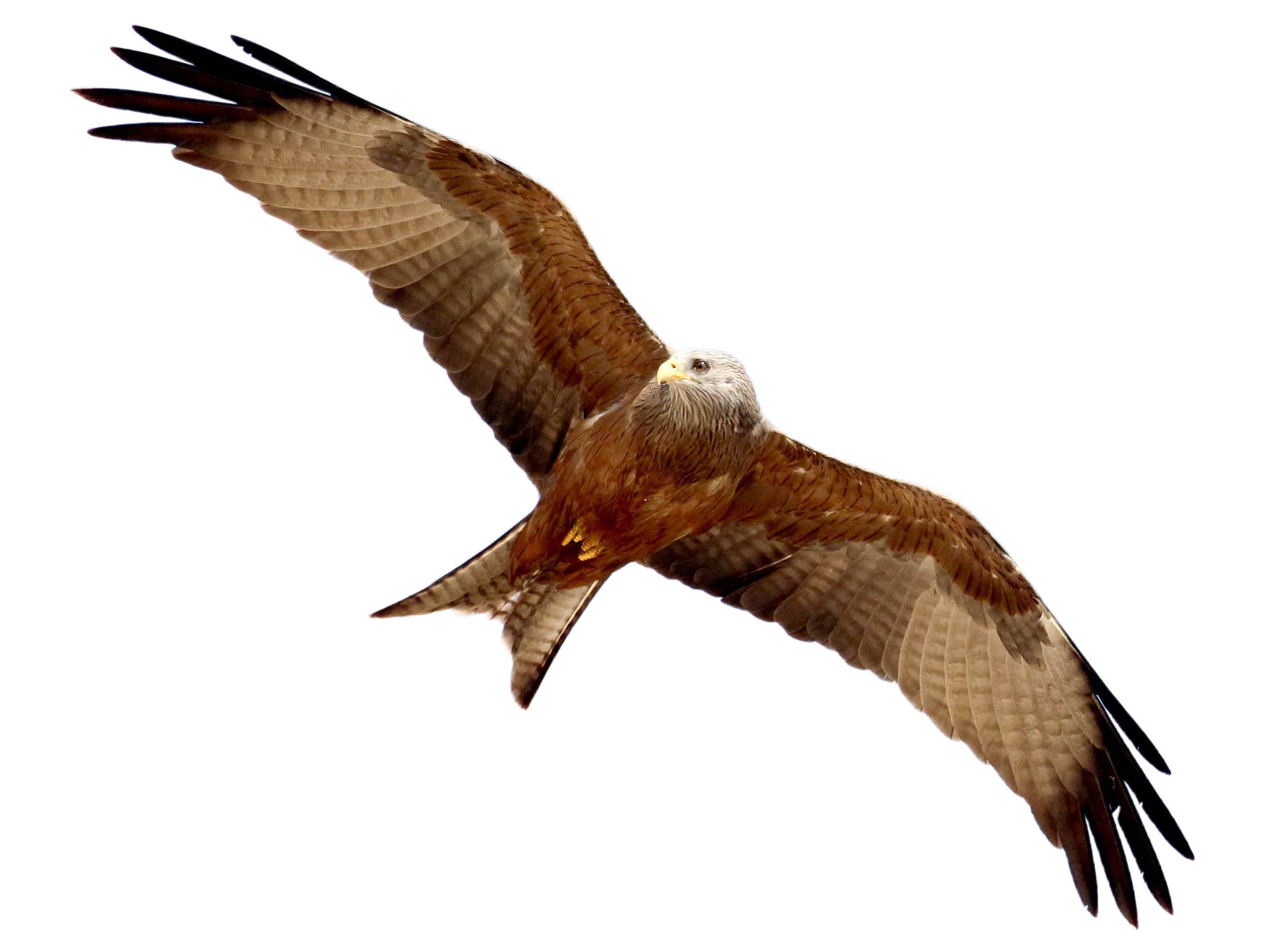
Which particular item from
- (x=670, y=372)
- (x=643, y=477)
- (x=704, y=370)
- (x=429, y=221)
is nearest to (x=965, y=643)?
(x=643, y=477)

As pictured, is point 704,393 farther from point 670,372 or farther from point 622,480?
point 622,480

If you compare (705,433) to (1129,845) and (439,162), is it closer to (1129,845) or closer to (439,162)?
(439,162)

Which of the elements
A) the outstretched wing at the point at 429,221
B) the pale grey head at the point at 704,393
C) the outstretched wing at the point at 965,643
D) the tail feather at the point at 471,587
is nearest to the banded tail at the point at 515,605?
the tail feather at the point at 471,587

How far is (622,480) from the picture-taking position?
7859mm

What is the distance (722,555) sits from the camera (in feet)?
29.2

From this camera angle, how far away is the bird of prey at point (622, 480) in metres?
7.89

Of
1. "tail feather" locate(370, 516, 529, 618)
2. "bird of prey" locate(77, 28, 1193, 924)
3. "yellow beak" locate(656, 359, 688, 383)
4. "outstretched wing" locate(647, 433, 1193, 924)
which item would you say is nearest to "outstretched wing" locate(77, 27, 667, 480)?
"bird of prey" locate(77, 28, 1193, 924)

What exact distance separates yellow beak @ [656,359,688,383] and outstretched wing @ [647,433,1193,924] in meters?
1.24

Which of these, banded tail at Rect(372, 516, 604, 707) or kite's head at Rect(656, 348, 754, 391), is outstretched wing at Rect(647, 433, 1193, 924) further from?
kite's head at Rect(656, 348, 754, 391)

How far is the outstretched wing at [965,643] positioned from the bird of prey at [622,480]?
11mm

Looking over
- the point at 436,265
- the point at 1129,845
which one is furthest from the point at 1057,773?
the point at 436,265

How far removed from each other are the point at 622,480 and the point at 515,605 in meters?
1.06

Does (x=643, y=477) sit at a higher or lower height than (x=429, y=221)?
lower

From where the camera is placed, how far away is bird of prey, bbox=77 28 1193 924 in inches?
311
